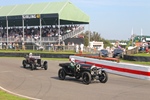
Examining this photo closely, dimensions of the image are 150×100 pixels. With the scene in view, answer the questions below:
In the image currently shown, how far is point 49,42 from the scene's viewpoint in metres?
45.4

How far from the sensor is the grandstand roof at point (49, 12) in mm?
46406

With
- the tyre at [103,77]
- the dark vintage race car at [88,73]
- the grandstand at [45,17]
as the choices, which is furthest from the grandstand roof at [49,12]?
the tyre at [103,77]

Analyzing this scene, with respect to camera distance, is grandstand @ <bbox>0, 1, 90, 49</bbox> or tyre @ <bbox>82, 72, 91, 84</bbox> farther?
grandstand @ <bbox>0, 1, 90, 49</bbox>

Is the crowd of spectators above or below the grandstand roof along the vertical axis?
below

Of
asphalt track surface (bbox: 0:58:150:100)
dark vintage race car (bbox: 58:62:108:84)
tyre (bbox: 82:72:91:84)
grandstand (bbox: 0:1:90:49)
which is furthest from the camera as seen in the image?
grandstand (bbox: 0:1:90:49)

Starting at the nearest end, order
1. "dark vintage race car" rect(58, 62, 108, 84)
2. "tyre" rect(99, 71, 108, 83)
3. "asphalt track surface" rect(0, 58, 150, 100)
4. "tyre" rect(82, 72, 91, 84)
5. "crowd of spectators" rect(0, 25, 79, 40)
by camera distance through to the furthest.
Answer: "asphalt track surface" rect(0, 58, 150, 100) < "tyre" rect(82, 72, 91, 84) < "dark vintage race car" rect(58, 62, 108, 84) < "tyre" rect(99, 71, 108, 83) < "crowd of spectators" rect(0, 25, 79, 40)

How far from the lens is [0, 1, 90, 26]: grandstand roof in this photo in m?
46.4

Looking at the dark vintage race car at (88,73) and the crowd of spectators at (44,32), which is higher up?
the crowd of spectators at (44,32)

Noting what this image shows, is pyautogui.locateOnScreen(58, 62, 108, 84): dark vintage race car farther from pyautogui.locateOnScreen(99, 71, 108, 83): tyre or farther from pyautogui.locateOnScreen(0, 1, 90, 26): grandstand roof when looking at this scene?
pyautogui.locateOnScreen(0, 1, 90, 26): grandstand roof

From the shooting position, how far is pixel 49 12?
46219 mm

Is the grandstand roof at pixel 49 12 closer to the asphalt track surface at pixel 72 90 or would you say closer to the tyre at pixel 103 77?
the tyre at pixel 103 77

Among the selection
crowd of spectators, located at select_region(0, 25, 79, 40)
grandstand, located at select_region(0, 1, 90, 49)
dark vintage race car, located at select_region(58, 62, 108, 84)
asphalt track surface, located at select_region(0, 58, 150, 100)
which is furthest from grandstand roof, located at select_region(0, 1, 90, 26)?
asphalt track surface, located at select_region(0, 58, 150, 100)

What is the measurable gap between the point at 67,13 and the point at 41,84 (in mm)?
34216

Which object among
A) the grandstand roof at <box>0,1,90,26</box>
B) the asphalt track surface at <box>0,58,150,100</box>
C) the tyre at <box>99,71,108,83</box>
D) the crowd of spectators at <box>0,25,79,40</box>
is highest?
the grandstand roof at <box>0,1,90,26</box>
